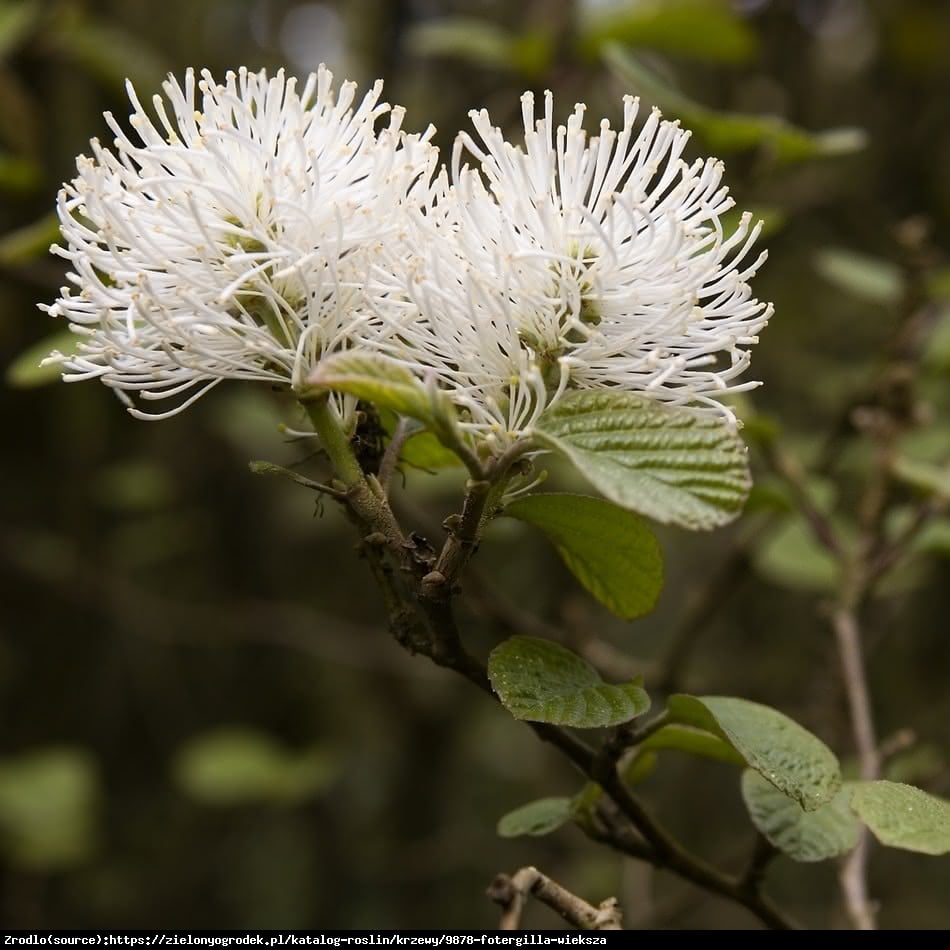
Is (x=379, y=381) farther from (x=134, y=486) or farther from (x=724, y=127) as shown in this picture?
(x=134, y=486)

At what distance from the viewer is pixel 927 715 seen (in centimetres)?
200

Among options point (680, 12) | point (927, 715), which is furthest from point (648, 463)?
point (927, 715)

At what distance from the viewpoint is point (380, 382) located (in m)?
0.57

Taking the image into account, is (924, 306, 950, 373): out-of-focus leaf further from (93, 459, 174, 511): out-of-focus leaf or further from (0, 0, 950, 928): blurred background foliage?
(93, 459, 174, 511): out-of-focus leaf

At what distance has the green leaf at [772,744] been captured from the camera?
24.9 inches

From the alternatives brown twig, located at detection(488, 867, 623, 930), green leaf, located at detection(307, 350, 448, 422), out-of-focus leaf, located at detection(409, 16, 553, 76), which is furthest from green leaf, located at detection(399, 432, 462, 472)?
out-of-focus leaf, located at detection(409, 16, 553, 76)

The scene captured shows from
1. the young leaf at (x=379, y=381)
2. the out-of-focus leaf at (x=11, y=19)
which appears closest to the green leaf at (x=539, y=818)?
the young leaf at (x=379, y=381)

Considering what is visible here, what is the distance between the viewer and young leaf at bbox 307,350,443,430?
567 millimetres

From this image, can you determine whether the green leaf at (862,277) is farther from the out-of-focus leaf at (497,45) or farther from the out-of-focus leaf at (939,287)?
the out-of-focus leaf at (497,45)

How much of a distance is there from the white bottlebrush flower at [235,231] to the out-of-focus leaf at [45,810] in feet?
6.86

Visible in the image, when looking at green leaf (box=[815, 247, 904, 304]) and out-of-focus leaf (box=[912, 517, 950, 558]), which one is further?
green leaf (box=[815, 247, 904, 304])

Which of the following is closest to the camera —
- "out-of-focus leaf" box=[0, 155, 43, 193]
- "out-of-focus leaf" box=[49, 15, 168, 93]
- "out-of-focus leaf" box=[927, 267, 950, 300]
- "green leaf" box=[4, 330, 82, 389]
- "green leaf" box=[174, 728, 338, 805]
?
"green leaf" box=[4, 330, 82, 389]

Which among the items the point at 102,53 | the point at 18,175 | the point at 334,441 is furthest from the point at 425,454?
the point at 102,53

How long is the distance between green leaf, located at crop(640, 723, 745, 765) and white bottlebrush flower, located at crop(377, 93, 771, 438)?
9.3 inches
